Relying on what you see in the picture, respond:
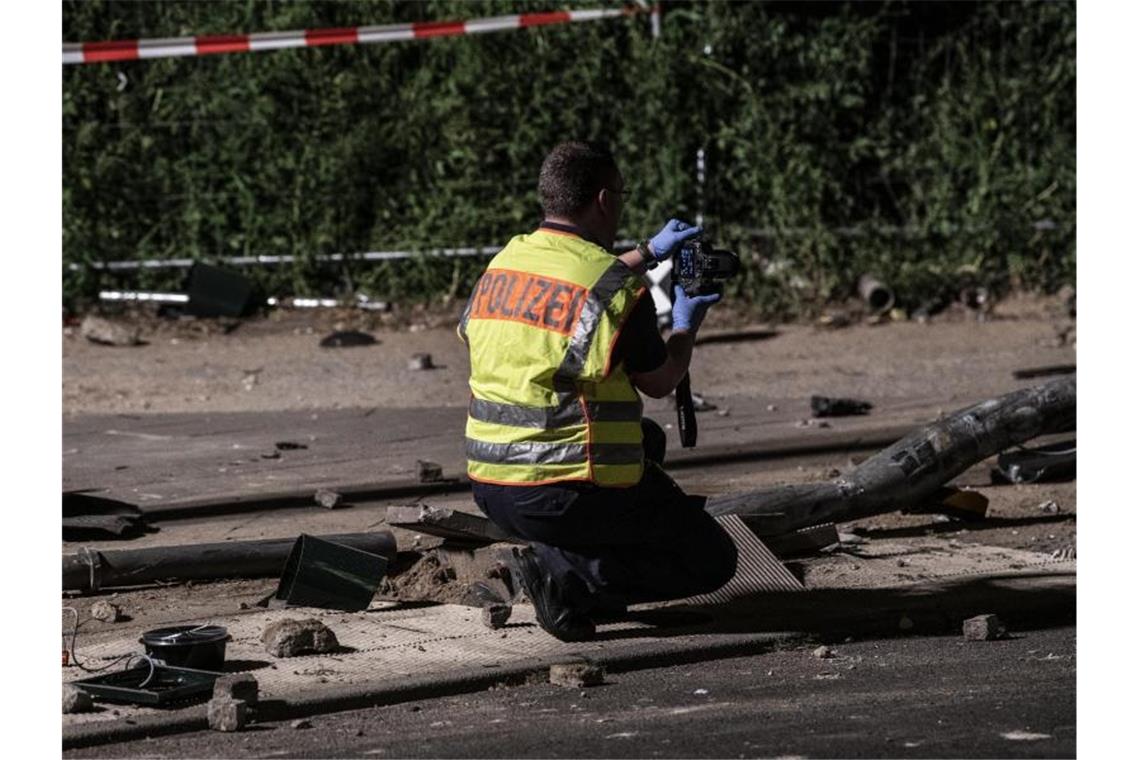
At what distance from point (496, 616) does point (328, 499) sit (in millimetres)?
2276

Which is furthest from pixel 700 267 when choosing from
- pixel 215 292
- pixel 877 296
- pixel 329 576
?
pixel 215 292

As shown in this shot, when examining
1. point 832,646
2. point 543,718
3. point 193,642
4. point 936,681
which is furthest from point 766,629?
point 193,642

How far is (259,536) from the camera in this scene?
7.72 m

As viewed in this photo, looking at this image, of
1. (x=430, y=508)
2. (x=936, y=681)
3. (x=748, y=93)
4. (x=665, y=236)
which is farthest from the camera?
(x=748, y=93)

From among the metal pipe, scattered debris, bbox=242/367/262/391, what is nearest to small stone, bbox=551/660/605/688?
scattered debris, bbox=242/367/262/391

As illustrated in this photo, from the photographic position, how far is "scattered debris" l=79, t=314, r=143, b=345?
1318 cm

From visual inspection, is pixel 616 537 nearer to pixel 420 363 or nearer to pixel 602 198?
pixel 602 198

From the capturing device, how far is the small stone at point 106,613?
641cm

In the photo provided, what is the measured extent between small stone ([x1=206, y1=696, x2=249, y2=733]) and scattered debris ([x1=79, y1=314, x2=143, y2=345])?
331 inches

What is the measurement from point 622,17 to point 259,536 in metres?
7.97

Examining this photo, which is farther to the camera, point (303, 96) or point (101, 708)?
point (303, 96)

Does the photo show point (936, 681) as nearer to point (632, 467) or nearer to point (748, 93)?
point (632, 467)

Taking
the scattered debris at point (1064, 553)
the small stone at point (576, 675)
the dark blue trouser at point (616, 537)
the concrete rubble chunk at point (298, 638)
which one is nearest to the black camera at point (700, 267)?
the dark blue trouser at point (616, 537)

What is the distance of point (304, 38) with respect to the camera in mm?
14508
